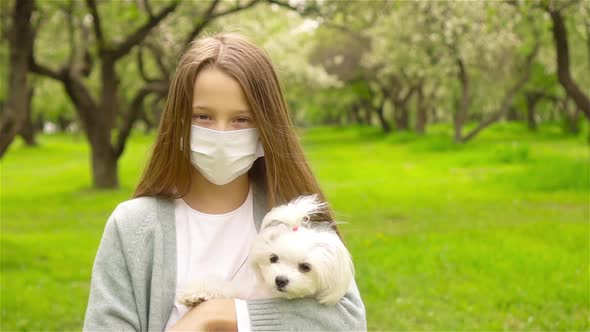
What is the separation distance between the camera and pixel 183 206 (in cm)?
233

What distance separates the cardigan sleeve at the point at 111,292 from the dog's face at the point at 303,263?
1.40 ft

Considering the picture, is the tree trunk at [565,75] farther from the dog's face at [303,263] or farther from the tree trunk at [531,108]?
the tree trunk at [531,108]

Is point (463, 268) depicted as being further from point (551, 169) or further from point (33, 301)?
point (551, 169)

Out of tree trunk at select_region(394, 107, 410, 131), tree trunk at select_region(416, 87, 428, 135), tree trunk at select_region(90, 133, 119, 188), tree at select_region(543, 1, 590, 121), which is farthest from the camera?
tree trunk at select_region(394, 107, 410, 131)

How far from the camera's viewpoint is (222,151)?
7.34 ft

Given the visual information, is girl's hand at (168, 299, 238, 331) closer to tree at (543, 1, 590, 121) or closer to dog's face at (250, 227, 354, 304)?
dog's face at (250, 227, 354, 304)

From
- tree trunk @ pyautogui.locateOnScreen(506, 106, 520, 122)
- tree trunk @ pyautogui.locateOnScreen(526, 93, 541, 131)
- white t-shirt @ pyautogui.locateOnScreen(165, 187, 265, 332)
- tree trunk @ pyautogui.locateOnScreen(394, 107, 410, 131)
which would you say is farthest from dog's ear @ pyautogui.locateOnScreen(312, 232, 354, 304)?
tree trunk @ pyautogui.locateOnScreen(506, 106, 520, 122)

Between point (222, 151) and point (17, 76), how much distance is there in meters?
6.11

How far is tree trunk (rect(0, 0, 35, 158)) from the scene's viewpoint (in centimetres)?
727

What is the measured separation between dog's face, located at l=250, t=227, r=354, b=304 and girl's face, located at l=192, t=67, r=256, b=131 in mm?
392

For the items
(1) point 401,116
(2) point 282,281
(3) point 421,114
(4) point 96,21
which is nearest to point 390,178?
(4) point 96,21

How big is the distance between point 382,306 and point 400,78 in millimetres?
27479

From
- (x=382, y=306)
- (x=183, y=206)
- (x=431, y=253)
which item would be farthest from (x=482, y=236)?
(x=183, y=206)

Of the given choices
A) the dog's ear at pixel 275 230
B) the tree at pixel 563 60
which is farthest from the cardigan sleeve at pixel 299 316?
the tree at pixel 563 60
